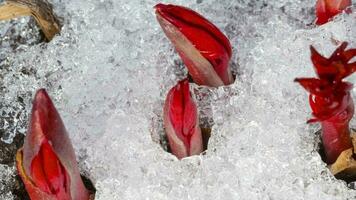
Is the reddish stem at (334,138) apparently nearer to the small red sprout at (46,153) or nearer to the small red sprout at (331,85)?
the small red sprout at (331,85)

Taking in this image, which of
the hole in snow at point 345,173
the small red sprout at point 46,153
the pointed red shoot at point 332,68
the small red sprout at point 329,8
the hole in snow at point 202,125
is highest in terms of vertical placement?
the pointed red shoot at point 332,68

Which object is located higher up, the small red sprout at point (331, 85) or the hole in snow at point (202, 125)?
the small red sprout at point (331, 85)

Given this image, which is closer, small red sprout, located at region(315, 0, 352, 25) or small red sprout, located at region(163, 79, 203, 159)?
small red sprout, located at region(163, 79, 203, 159)

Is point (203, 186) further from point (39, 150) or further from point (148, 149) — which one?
point (39, 150)

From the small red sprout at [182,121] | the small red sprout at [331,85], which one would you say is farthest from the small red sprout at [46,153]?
the small red sprout at [331,85]

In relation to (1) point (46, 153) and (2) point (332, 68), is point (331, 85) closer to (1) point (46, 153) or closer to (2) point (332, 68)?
(2) point (332, 68)

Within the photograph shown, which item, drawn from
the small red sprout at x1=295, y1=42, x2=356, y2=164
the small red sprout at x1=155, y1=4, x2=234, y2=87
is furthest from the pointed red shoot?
the small red sprout at x1=155, y1=4, x2=234, y2=87

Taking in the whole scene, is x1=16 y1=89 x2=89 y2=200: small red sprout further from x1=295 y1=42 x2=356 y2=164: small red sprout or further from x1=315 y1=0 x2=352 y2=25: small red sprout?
x1=315 y1=0 x2=352 y2=25: small red sprout

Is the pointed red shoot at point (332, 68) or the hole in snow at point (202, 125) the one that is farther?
the hole in snow at point (202, 125)
